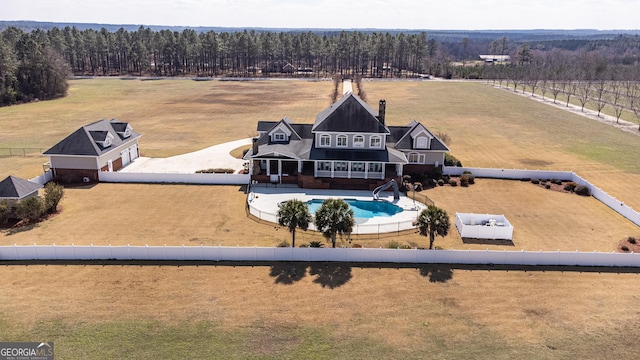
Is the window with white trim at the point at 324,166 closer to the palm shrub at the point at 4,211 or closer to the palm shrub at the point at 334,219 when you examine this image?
the palm shrub at the point at 334,219

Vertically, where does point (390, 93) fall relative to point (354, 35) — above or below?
below

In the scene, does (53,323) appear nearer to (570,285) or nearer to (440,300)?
(440,300)

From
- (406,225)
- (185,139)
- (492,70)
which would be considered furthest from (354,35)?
(406,225)

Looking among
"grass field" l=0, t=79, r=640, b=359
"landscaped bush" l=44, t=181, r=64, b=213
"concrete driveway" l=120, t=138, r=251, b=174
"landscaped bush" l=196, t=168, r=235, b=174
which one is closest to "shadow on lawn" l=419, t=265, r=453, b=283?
"grass field" l=0, t=79, r=640, b=359

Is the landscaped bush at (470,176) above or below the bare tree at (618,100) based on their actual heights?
below

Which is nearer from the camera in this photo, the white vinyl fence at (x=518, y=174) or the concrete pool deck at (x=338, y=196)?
the concrete pool deck at (x=338, y=196)

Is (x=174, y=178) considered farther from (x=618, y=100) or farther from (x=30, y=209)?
(x=618, y=100)

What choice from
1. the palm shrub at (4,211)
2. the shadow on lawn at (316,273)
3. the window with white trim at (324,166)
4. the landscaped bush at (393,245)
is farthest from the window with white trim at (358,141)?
the palm shrub at (4,211)
